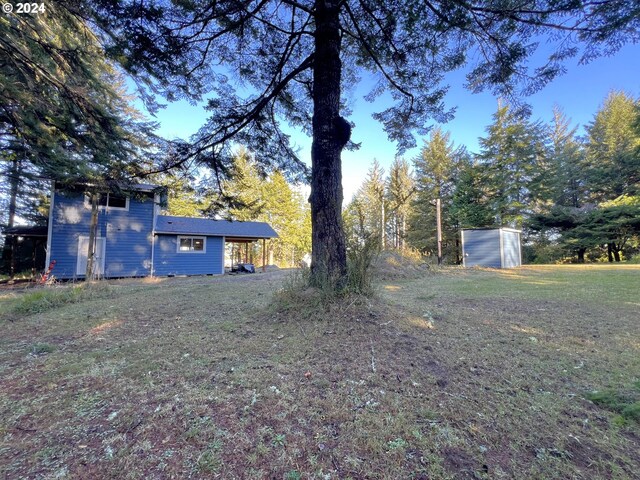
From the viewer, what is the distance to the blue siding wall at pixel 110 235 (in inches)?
464

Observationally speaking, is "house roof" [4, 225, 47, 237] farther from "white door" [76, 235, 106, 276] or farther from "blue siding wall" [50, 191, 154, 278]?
"white door" [76, 235, 106, 276]

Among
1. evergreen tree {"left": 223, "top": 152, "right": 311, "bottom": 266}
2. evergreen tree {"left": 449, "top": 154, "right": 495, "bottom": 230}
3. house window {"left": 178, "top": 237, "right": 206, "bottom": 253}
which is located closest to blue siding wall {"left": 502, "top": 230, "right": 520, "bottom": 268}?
evergreen tree {"left": 449, "top": 154, "right": 495, "bottom": 230}

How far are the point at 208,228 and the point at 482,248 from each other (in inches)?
618

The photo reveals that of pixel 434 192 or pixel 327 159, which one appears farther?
pixel 434 192

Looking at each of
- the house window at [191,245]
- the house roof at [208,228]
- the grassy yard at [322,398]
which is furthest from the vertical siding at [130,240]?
the grassy yard at [322,398]

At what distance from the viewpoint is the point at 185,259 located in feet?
47.2

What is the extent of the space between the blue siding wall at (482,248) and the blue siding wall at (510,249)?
0.48 m

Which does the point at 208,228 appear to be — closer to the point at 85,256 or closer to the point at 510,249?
the point at 85,256

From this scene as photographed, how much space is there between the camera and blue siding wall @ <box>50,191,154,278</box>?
11.8m

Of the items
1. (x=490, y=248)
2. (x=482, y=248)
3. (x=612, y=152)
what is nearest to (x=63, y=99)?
(x=482, y=248)

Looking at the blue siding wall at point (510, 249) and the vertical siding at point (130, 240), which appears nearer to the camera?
the vertical siding at point (130, 240)

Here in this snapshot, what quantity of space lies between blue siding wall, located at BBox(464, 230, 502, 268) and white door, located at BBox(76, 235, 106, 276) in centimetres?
1890

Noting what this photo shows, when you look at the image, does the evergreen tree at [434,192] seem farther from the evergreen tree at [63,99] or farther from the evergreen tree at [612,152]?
the evergreen tree at [63,99]

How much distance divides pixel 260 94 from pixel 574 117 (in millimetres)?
32199
